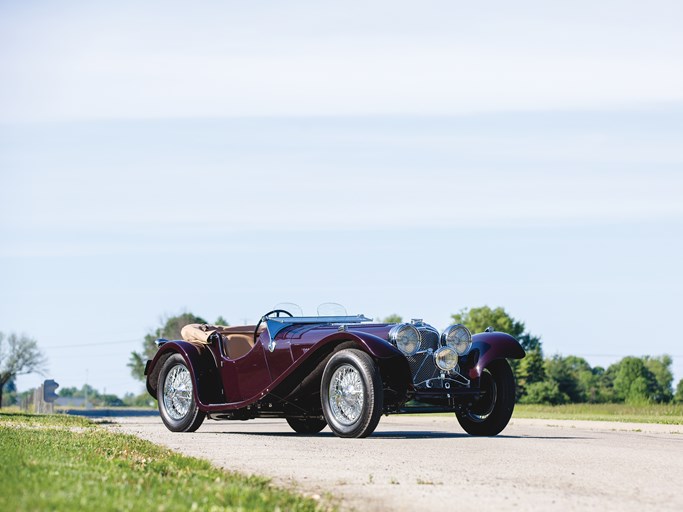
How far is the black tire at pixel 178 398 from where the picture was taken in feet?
50.6

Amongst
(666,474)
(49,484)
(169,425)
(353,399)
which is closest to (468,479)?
(666,474)

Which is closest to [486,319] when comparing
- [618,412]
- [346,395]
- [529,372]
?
[529,372]

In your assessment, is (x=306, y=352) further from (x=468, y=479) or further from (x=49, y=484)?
(x=49, y=484)

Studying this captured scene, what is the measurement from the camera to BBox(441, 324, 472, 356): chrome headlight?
13.7 m

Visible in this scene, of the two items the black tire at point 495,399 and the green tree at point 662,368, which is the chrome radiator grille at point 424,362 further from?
the green tree at point 662,368

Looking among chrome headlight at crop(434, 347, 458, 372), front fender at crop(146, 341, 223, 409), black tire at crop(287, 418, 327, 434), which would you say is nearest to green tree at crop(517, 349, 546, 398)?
black tire at crop(287, 418, 327, 434)

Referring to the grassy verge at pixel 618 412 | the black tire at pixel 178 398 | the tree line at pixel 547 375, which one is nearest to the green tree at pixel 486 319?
the tree line at pixel 547 375

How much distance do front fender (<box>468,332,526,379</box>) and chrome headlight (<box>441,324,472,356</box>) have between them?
11.4 inches

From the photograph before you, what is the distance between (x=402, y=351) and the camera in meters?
13.1

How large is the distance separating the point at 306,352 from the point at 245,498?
21.6 ft

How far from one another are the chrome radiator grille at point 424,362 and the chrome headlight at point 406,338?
0.45 ft

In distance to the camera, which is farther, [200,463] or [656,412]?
[656,412]

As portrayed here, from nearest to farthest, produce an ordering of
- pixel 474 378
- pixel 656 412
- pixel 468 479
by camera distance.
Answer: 1. pixel 468 479
2. pixel 474 378
3. pixel 656 412

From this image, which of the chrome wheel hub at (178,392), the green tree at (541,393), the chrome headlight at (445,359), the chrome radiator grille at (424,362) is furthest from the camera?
the green tree at (541,393)
